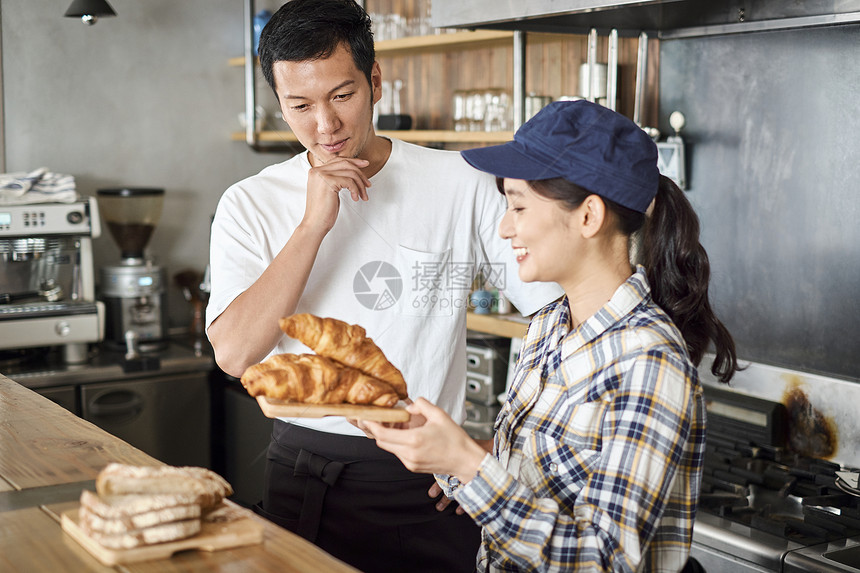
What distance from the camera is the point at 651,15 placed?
2.36 meters

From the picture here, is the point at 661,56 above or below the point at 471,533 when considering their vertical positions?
above

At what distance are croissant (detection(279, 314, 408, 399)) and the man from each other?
1.14 ft

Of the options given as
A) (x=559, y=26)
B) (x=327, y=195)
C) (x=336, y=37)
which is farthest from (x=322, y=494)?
(x=559, y=26)

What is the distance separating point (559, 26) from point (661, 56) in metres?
0.45

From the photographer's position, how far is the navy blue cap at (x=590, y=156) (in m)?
1.24

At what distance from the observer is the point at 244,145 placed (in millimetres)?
4586

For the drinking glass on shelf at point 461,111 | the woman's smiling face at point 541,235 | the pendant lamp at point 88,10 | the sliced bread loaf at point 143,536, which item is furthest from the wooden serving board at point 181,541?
the pendant lamp at point 88,10

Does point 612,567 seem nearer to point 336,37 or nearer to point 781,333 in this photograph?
point 336,37

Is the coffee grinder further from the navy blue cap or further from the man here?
the navy blue cap

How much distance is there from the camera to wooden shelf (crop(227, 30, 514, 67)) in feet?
9.96

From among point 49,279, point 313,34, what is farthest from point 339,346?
point 49,279

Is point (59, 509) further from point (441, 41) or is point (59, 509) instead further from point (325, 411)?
point (441, 41)

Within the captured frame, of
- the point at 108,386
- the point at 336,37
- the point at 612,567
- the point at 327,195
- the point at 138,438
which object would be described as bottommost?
the point at 138,438

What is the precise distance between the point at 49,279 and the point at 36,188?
366mm
